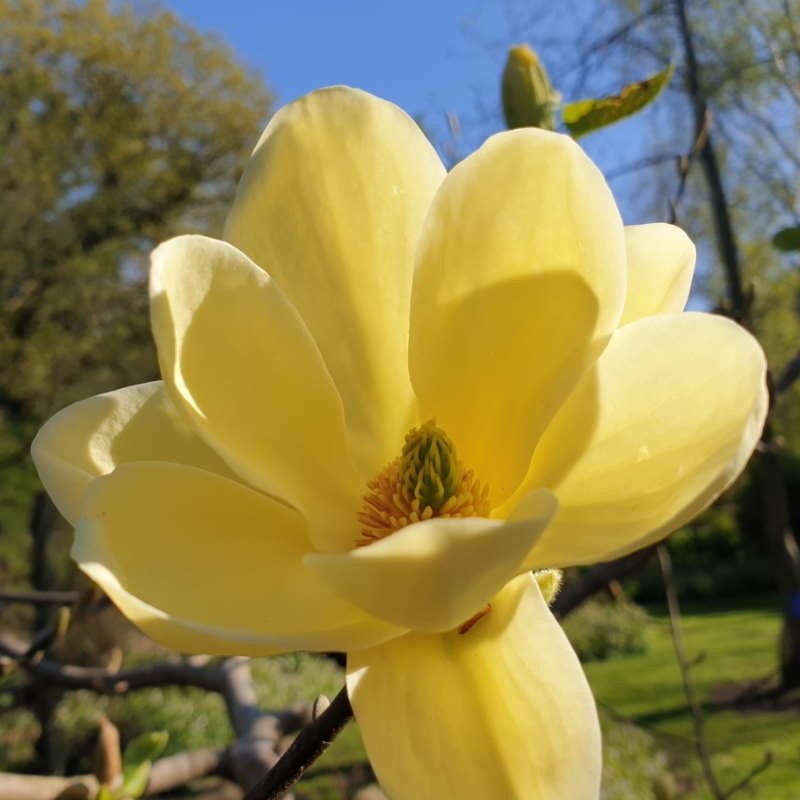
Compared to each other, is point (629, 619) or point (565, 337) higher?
point (565, 337)

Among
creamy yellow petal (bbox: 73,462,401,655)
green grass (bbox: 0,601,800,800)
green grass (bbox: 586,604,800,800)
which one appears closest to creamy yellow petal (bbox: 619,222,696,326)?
creamy yellow petal (bbox: 73,462,401,655)

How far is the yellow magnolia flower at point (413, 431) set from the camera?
431 millimetres

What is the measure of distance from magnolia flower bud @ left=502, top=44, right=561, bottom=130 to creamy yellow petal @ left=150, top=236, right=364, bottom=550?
44 cm

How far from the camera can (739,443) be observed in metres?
0.43

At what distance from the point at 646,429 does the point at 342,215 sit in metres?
0.24

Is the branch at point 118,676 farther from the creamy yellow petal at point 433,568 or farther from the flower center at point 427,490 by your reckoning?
the creamy yellow petal at point 433,568

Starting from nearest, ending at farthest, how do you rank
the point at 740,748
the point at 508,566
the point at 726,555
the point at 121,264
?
the point at 508,566
the point at 740,748
the point at 121,264
the point at 726,555

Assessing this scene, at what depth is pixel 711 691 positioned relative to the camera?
21.9 feet

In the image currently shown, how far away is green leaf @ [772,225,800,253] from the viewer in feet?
3.68

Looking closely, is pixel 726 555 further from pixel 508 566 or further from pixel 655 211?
pixel 508 566

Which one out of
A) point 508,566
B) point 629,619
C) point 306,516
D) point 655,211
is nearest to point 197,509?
point 306,516

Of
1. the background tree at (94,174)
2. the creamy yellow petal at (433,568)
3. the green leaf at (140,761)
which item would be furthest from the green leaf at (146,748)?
the background tree at (94,174)

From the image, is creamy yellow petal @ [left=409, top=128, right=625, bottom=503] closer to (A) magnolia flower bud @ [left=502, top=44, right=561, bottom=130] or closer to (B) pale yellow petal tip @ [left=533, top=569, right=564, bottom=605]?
(B) pale yellow petal tip @ [left=533, top=569, right=564, bottom=605]

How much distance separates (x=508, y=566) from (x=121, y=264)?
11.7m
